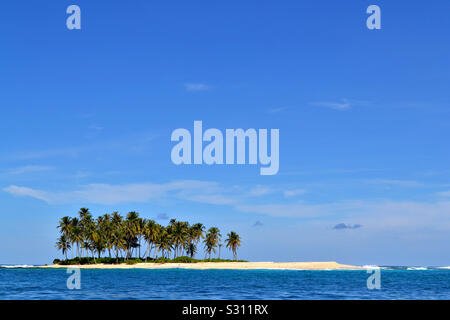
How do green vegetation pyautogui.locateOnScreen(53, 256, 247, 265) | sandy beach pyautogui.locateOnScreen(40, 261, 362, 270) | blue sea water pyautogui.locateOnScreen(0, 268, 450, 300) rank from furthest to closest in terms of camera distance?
green vegetation pyautogui.locateOnScreen(53, 256, 247, 265)
sandy beach pyautogui.locateOnScreen(40, 261, 362, 270)
blue sea water pyautogui.locateOnScreen(0, 268, 450, 300)

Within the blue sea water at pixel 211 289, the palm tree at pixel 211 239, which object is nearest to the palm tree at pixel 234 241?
the palm tree at pixel 211 239

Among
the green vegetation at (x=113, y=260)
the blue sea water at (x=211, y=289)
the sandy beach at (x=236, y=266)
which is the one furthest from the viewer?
the green vegetation at (x=113, y=260)

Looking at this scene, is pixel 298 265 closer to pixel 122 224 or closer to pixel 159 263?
A: pixel 159 263

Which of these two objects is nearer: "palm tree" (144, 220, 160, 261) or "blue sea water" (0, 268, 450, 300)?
"blue sea water" (0, 268, 450, 300)

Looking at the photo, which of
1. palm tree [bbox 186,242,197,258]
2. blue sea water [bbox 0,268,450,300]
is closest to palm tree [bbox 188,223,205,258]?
palm tree [bbox 186,242,197,258]

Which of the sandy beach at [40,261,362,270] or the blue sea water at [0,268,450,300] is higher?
the blue sea water at [0,268,450,300]

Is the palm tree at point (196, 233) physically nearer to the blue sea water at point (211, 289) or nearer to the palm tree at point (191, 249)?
the palm tree at point (191, 249)

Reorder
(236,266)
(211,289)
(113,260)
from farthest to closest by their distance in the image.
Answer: (113,260), (236,266), (211,289)

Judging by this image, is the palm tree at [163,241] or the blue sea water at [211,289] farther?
the palm tree at [163,241]

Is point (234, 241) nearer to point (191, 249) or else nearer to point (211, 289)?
point (191, 249)

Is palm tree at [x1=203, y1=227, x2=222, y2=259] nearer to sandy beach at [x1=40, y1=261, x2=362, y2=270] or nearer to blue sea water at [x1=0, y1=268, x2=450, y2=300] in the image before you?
sandy beach at [x1=40, y1=261, x2=362, y2=270]


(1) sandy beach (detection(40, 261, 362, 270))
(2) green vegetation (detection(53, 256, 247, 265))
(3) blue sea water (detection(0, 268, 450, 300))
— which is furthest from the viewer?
(2) green vegetation (detection(53, 256, 247, 265))

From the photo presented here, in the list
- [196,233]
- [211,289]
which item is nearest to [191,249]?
[196,233]

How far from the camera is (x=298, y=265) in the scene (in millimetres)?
161750
